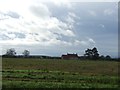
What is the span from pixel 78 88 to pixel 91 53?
102 metres

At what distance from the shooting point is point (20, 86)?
57.3 feet

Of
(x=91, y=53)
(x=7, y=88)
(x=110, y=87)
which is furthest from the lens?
(x=91, y=53)

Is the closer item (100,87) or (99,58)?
(100,87)

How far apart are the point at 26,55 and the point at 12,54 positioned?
1125 cm

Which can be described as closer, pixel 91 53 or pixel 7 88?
pixel 7 88

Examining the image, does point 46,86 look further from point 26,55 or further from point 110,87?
point 26,55

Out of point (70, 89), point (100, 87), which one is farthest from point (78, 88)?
point (100, 87)

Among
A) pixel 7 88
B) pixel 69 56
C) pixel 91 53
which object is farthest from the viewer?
pixel 69 56

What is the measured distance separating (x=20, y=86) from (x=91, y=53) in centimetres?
10286

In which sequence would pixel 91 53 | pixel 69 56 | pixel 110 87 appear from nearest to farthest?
pixel 110 87, pixel 91 53, pixel 69 56

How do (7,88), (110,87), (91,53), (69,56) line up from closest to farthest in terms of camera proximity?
(7,88), (110,87), (91,53), (69,56)

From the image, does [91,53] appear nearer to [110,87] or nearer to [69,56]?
[69,56]

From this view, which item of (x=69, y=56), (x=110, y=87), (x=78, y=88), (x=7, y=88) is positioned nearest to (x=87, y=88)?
(x=78, y=88)

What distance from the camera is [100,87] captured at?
60.0 feet
